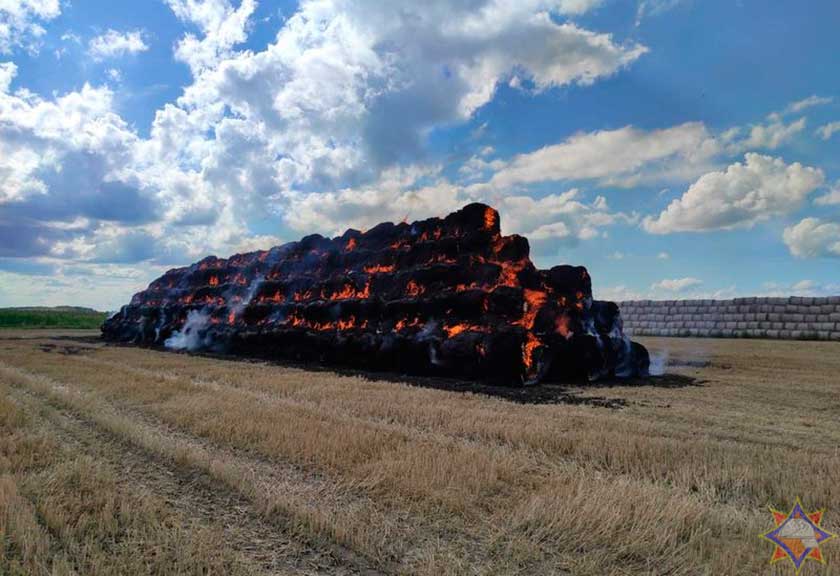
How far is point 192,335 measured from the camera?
32.4 m

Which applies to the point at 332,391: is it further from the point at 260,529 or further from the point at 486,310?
the point at 260,529

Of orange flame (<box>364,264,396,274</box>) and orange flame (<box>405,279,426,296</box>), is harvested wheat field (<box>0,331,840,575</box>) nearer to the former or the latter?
orange flame (<box>405,279,426,296</box>)

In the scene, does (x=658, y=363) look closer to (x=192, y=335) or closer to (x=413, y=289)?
(x=413, y=289)

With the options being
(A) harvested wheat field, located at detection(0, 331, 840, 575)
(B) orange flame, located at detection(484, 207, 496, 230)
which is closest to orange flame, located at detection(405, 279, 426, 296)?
(B) orange flame, located at detection(484, 207, 496, 230)

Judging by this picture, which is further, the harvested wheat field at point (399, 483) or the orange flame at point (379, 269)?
the orange flame at point (379, 269)

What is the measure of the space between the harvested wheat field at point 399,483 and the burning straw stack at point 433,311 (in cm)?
512

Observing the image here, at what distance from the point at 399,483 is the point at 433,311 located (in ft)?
46.0

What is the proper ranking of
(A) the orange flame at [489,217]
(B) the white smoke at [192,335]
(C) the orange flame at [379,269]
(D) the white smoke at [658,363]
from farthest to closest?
1. (B) the white smoke at [192,335]
2. (C) the orange flame at [379,269]
3. (A) the orange flame at [489,217]
4. (D) the white smoke at [658,363]

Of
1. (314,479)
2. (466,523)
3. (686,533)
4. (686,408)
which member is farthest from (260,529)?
(686,408)

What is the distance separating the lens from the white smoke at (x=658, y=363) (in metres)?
21.3

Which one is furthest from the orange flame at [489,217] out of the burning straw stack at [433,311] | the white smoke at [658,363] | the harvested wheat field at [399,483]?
the harvested wheat field at [399,483]

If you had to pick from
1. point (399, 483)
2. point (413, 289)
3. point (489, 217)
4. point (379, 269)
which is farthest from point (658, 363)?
point (399, 483)

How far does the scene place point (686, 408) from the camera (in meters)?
12.6

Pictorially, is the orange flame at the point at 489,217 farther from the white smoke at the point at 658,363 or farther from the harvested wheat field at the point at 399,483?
the harvested wheat field at the point at 399,483
